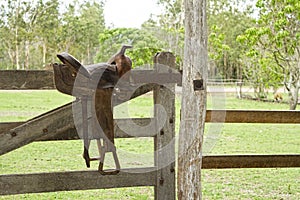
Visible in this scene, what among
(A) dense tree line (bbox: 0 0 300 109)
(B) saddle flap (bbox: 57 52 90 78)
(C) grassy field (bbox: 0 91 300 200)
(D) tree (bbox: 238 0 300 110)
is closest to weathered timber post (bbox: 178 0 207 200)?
(C) grassy field (bbox: 0 91 300 200)

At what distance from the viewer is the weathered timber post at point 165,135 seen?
2.25 meters

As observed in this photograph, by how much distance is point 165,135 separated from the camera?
2.28 m

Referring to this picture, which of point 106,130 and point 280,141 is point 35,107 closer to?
point 280,141

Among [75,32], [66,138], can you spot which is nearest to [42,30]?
[75,32]

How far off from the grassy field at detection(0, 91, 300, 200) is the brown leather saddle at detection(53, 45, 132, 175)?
0.27 metres

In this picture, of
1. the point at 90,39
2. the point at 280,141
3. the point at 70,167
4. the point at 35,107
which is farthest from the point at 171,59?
the point at 90,39

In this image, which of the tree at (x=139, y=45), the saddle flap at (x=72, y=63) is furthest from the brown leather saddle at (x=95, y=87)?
the tree at (x=139, y=45)

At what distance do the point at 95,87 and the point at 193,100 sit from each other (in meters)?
0.44

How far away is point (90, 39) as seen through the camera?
15.0m

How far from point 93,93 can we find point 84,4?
1577 centimetres

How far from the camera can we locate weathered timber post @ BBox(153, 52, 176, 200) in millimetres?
2252

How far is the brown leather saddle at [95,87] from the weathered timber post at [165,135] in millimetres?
346

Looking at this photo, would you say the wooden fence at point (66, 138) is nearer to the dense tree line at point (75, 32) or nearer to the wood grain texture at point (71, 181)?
the wood grain texture at point (71, 181)

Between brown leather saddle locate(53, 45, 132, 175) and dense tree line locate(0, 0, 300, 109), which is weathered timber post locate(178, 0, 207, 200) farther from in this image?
dense tree line locate(0, 0, 300, 109)
